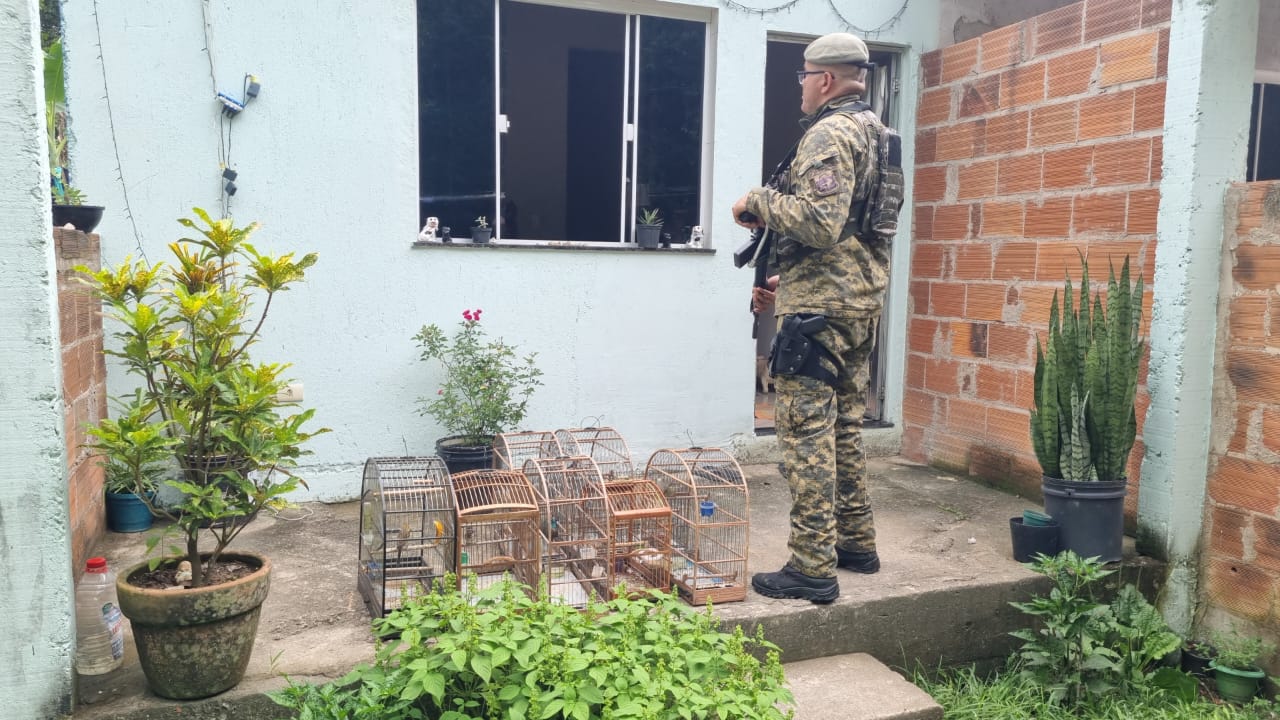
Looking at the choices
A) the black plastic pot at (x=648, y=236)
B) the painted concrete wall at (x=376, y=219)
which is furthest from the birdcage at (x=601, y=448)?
the black plastic pot at (x=648, y=236)

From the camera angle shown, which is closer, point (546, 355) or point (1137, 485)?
point (1137, 485)

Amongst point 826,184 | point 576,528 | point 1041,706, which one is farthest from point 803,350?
point 1041,706

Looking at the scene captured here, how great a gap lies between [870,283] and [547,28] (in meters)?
4.20

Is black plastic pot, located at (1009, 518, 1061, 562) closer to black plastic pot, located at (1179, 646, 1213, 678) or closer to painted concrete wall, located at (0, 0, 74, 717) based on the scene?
black plastic pot, located at (1179, 646, 1213, 678)

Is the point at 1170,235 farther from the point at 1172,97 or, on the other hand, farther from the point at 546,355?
the point at 546,355

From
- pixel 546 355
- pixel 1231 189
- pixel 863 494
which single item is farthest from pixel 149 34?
pixel 1231 189

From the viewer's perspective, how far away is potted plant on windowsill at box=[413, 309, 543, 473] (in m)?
4.76

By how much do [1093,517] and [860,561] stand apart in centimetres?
104

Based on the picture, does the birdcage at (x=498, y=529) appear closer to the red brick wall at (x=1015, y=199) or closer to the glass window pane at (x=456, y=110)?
the glass window pane at (x=456, y=110)

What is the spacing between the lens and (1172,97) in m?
3.97

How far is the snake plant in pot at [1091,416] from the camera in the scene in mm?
3885

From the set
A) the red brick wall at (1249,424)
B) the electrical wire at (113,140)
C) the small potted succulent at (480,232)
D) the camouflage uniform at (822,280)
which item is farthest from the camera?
the small potted succulent at (480,232)

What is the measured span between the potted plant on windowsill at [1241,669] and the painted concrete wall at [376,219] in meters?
2.64

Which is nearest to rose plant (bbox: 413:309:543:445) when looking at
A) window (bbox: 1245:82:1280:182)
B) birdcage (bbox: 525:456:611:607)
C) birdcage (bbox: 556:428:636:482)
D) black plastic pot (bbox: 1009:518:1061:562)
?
birdcage (bbox: 556:428:636:482)
